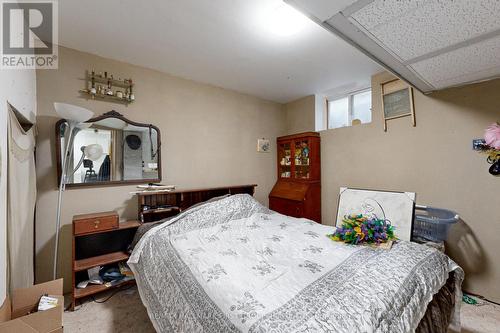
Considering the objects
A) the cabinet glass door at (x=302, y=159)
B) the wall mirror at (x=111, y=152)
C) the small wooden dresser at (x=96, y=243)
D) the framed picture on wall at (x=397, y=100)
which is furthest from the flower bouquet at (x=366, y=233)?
the wall mirror at (x=111, y=152)

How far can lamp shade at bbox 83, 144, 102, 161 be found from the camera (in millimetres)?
2145

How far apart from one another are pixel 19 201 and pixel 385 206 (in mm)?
3100

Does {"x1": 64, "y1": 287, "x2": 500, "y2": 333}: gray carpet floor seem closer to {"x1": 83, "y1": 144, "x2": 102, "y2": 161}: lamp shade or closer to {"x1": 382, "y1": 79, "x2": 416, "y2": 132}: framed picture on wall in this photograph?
{"x1": 83, "y1": 144, "x2": 102, "y2": 161}: lamp shade

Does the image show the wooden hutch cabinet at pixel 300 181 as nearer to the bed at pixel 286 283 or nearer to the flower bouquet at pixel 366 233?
the bed at pixel 286 283

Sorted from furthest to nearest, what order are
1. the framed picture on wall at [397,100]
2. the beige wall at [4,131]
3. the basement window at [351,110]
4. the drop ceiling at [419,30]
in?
the basement window at [351,110] < the framed picture on wall at [397,100] < the beige wall at [4,131] < the drop ceiling at [419,30]

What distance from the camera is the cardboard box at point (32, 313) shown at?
1.12 meters

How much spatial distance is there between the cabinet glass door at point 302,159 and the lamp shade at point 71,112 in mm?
2978

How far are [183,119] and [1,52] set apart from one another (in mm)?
1794

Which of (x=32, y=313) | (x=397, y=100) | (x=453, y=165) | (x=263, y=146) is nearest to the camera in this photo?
(x=32, y=313)

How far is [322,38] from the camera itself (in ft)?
6.86

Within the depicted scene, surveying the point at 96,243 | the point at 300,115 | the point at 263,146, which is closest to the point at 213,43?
the point at 263,146

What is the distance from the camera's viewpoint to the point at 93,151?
2164 millimetres

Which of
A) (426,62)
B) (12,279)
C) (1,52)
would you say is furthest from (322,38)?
(12,279)

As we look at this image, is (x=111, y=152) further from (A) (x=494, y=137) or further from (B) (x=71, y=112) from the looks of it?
(A) (x=494, y=137)
